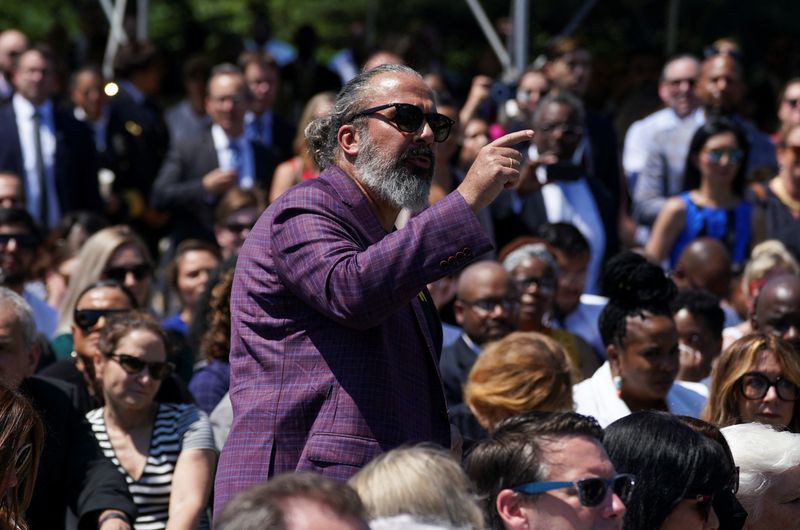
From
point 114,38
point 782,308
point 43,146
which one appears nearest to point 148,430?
point 782,308

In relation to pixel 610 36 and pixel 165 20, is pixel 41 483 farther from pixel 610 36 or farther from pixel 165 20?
pixel 165 20

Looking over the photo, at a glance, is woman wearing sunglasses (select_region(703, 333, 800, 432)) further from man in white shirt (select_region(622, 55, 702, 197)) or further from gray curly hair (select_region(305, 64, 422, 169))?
man in white shirt (select_region(622, 55, 702, 197))

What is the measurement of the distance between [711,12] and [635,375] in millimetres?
10511

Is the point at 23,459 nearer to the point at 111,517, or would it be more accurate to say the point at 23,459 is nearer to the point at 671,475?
the point at 111,517

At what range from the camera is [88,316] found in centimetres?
598

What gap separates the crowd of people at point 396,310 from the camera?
11.7 feet

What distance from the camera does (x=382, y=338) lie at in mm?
3688

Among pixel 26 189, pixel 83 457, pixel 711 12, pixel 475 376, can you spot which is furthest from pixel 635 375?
pixel 711 12

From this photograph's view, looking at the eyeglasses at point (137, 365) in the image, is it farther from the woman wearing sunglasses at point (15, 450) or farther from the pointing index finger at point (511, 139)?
the pointing index finger at point (511, 139)

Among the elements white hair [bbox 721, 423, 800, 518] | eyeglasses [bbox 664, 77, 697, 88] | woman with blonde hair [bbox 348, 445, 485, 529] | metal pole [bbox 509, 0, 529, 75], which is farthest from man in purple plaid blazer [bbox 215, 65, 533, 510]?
metal pole [bbox 509, 0, 529, 75]

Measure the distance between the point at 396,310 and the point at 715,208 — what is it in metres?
5.15

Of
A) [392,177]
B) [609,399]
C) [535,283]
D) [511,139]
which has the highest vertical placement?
[511,139]

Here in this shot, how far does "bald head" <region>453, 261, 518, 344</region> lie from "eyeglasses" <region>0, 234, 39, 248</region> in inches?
95.8

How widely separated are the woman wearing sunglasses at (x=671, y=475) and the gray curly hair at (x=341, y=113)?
3.88 feet
